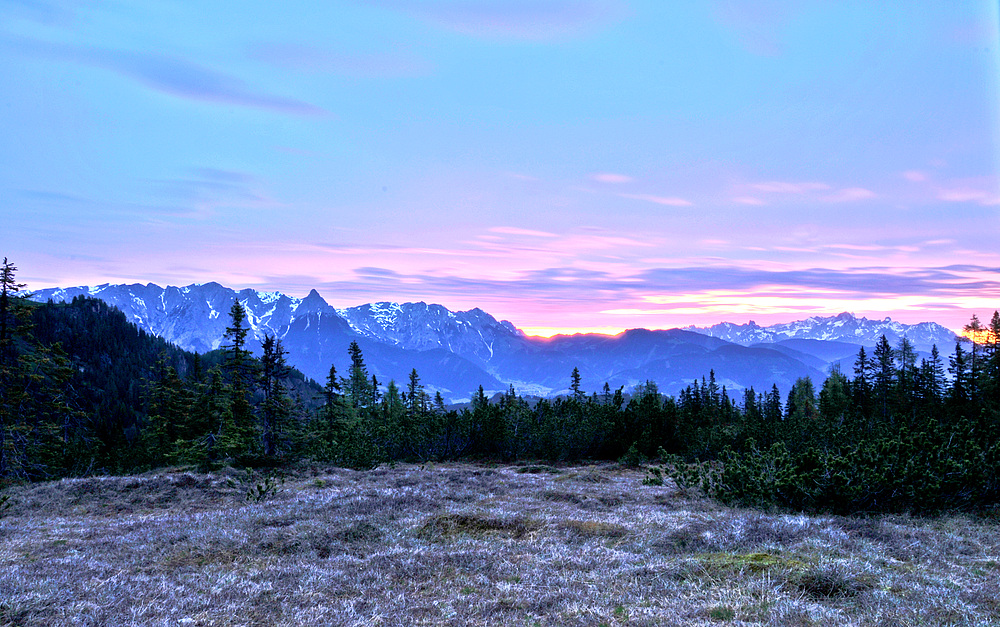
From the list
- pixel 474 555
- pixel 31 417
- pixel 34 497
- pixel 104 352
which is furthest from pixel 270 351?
pixel 104 352

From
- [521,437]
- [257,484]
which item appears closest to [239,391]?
[257,484]

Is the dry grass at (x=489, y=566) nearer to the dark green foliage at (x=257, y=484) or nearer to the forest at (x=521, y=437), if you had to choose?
the forest at (x=521, y=437)

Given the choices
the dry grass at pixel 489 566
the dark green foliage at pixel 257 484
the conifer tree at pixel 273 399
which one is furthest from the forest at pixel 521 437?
the dark green foliage at pixel 257 484

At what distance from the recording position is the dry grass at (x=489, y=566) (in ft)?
25.8

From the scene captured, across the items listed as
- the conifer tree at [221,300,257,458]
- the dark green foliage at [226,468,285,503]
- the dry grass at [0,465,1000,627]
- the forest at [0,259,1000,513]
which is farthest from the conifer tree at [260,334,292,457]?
the dry grass at [0,465,1000,627]

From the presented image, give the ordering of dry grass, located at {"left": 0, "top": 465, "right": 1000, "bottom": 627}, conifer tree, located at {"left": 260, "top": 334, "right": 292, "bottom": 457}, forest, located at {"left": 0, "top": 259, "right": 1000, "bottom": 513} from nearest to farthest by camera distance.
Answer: dry grass, located at {"left": 0, "top": 465, "right": 1000, "bottom": 627} < forest, located at {"left": 0, "top": 259, "right": 1000, "bottom": 513} < conifer tree, located at {"left": 260, "top": 334, "right": 292, "bottom": 457}

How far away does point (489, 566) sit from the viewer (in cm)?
1045

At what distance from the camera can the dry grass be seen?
786cm

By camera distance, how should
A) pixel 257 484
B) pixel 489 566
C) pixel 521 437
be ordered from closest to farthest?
1. pixel 489 566
2. pixel 257 484
3. pixel 521 437

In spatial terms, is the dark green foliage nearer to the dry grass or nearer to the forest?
the dry grass

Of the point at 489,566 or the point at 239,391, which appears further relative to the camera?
the point at 239,391

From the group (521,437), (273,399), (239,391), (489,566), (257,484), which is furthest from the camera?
(521,437)

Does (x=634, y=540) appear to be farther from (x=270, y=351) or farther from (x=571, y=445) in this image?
(x=270, y=351)

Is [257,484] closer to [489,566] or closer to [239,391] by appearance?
[489,566]
